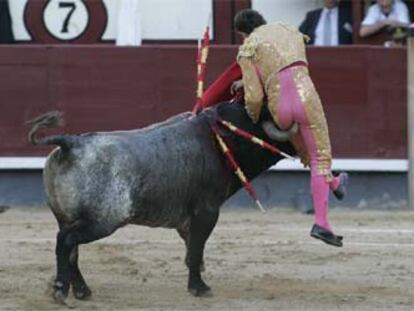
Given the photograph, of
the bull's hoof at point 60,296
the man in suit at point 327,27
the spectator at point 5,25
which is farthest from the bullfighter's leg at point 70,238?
the spectator at point 5,25

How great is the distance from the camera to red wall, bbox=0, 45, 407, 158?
1101 cm

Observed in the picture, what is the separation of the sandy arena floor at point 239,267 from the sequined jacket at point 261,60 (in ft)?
3.32

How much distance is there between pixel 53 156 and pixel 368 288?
1.87m

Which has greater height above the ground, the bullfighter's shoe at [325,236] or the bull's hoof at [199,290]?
the bullfighter's shoe at [325,236]

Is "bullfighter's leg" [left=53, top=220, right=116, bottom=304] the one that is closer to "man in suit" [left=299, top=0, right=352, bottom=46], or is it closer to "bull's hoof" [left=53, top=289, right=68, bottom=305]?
"bull's hoof" [left=53, top=289, right=68, bottom=305]

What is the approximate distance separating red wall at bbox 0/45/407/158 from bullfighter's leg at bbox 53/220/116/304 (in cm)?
469

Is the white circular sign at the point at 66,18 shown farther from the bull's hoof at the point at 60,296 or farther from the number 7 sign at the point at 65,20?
the bull's hoof at the point at 60,296

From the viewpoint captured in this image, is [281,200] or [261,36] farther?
[281,200]

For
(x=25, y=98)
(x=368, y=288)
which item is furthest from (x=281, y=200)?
(x=368, y=288)

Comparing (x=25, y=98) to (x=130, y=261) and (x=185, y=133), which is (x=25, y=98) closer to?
(x=130, y=261)

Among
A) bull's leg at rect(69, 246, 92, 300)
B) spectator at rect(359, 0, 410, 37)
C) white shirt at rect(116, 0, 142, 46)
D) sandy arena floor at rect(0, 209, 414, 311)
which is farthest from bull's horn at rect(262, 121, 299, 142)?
white shirt at rect(116, 0, 142, 46)

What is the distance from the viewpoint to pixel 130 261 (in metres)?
8.08

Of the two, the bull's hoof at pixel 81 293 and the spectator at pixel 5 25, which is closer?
the bull's hoof at pixel 81 293

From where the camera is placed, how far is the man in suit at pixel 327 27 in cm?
1129
